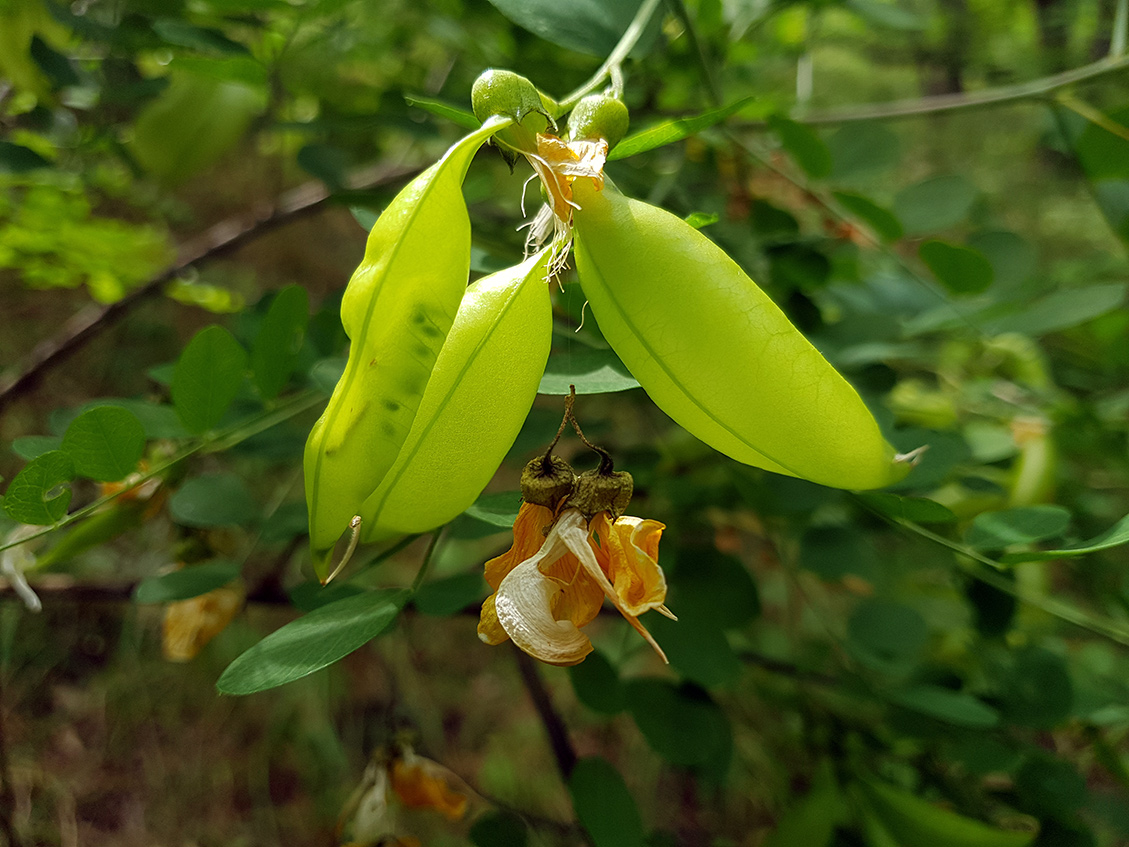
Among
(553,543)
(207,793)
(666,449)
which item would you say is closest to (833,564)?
(666,449)

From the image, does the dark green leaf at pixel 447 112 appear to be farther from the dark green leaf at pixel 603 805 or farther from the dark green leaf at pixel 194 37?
the dark green leaf at pixel 603 805

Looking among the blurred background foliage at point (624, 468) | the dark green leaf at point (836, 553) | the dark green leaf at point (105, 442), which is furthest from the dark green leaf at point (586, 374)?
the dark green leaf at point (836, 553)

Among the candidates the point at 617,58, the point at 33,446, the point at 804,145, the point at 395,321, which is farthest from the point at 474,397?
the point at 804,145

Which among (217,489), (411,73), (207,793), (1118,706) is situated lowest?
(207,793)

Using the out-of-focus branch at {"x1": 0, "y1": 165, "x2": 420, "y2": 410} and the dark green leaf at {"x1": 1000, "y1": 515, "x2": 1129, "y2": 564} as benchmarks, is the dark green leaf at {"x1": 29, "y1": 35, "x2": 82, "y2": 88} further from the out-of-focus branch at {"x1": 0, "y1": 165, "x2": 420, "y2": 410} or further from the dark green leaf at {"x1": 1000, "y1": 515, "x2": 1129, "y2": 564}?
the dark green leaf at {"x1": 1000, "y1": 515, "x2": 1129, "y2": 564}

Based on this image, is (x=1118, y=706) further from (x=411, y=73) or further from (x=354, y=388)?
(x=411, y=73)

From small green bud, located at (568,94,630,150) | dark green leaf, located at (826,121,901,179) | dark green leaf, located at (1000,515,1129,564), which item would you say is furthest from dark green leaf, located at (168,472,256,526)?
dark green leaf, located at (826,121,901,179)
